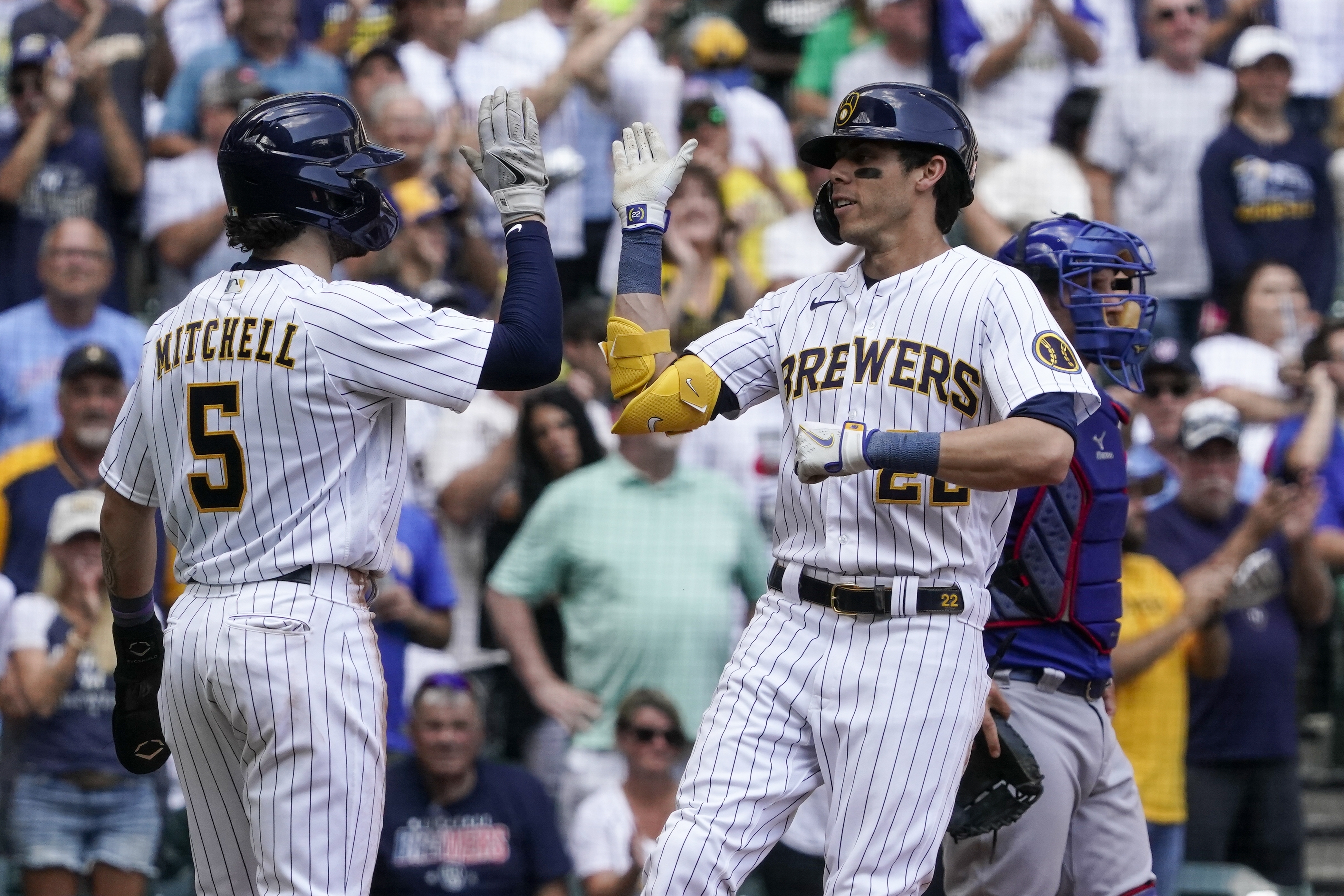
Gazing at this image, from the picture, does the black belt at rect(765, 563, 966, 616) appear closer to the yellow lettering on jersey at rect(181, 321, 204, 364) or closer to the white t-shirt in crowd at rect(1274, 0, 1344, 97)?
the yellow lettering on jersey at rect(181, 321, 204, 364)


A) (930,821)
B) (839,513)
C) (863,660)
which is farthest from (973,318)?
(930,821)

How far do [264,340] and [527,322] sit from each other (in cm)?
53

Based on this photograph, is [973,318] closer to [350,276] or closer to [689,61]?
[350,276]

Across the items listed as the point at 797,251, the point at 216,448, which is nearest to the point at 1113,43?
the point at 797,251

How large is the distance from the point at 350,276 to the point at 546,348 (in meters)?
3.48

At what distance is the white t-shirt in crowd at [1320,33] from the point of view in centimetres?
894

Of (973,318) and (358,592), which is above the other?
(973,318)

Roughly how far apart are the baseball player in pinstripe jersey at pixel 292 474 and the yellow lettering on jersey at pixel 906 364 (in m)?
0.71

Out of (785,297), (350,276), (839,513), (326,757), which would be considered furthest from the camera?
(350,276)

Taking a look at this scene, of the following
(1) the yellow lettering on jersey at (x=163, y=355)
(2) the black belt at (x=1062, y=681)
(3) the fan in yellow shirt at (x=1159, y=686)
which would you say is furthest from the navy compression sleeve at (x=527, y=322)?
(3) the fan in yellow shirt at (x=1159, y=686)

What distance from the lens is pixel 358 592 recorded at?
3.53 metres

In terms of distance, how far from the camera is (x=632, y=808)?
19.6 feet

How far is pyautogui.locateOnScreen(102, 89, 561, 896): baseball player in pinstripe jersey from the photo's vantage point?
132 inches

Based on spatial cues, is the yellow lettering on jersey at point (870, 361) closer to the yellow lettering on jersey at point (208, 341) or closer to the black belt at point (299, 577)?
the black belt at point (299, 577)
